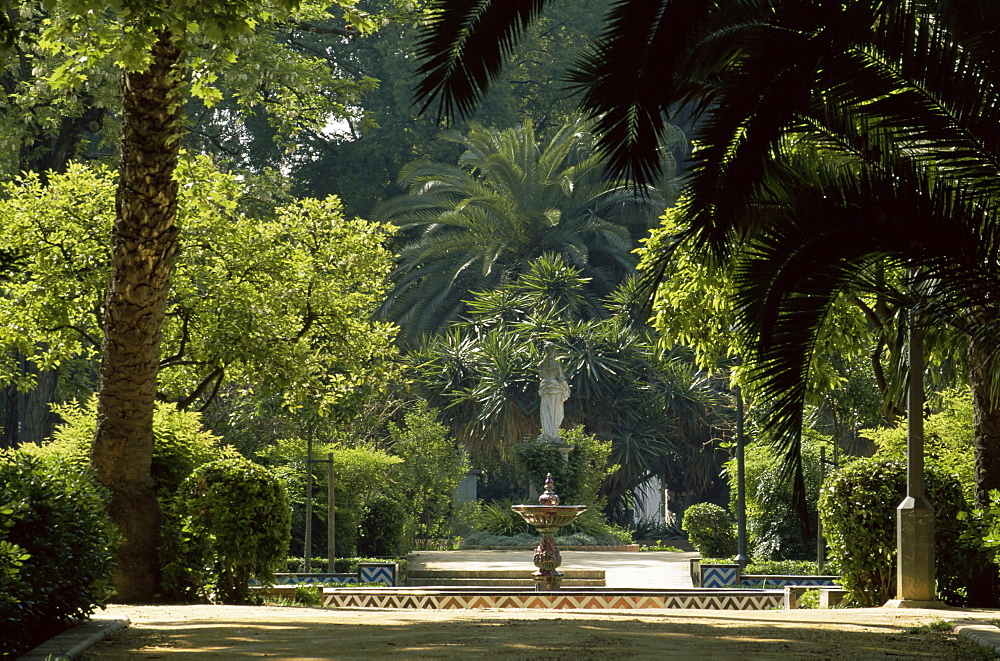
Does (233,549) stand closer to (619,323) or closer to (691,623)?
(691,623)

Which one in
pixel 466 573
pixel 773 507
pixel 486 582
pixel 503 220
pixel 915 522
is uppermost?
pixel 503 220

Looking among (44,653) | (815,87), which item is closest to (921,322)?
(815,87)

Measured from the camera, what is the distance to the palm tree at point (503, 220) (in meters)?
37.8

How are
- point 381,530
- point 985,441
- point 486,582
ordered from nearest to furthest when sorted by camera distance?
point 985,441, point 486,582, point 381,530

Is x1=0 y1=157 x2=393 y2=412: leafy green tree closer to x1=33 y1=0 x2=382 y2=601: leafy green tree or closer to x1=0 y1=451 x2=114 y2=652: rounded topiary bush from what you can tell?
x1=33 y1=0 x2=382 y2=601: leafy green tree

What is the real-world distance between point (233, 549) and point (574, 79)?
18.6 feet

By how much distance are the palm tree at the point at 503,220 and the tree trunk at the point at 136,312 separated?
2555 centimetres

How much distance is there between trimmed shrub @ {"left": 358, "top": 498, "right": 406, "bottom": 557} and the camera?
22656 millimetres

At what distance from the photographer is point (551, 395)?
29.9 m

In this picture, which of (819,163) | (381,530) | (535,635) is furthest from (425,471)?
(819,163)

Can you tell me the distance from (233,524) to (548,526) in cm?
647

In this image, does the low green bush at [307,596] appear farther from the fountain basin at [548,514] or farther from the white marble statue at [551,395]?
the white marble statue at [551,395]

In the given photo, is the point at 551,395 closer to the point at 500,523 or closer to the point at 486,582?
the point at 500,523

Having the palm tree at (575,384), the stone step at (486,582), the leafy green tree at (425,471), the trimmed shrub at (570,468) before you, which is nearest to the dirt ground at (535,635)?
the stone step at (486,582)
